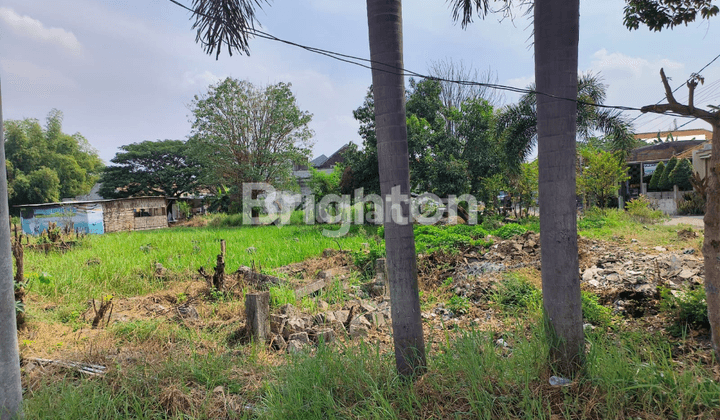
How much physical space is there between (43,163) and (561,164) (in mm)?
42069

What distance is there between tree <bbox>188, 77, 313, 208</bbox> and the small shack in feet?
16.3

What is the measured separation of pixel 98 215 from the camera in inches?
869

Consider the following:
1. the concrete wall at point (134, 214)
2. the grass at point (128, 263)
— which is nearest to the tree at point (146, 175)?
the concrete wall at point (134, 214)

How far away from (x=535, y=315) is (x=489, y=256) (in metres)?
4.40

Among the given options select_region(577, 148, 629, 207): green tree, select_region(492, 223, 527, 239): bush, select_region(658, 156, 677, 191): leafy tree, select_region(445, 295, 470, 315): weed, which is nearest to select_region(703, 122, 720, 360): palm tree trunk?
select_region(445, 295, 470, 315): weed

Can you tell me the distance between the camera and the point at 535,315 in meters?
3.75

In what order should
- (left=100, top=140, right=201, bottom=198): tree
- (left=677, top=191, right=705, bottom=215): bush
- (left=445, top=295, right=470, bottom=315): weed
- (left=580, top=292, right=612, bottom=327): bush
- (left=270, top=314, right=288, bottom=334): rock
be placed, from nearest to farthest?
(left=580, top=292, right=612, bottom=327): bush
(left=270, top=314, right=288, bottom=334): rock
(left=445, top=295, right=470, bottom=315): weed
(left=677, top=191, right=705, bottom=215): bush
(left=100, top=140, right=201, bottom=198): tree

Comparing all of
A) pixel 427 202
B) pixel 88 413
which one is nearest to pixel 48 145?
pixel 427 202

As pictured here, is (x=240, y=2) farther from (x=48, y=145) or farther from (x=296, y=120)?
(x=48, y=145)

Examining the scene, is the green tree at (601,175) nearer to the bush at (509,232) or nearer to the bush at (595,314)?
the bush at (509,232)

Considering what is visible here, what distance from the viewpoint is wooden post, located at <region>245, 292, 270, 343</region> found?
419 centimetres

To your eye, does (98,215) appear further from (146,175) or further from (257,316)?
(257,316)

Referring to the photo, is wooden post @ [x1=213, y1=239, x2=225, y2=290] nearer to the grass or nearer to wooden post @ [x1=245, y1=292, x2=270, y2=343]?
the grass

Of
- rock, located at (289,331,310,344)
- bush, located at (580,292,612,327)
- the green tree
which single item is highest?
the green tree
